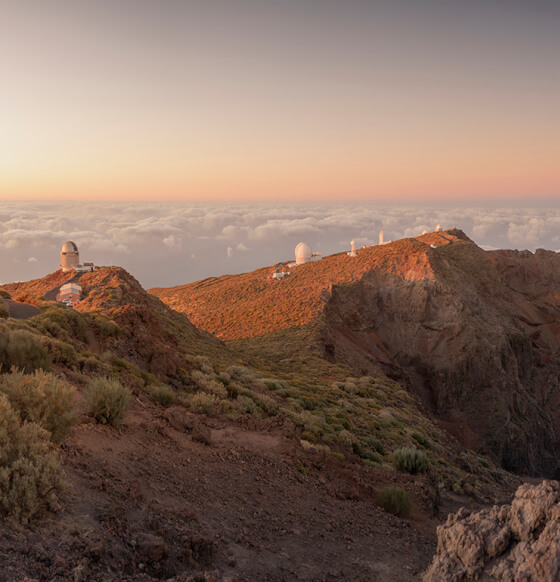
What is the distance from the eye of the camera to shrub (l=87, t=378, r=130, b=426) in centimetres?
778

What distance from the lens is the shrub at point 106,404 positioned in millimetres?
7781

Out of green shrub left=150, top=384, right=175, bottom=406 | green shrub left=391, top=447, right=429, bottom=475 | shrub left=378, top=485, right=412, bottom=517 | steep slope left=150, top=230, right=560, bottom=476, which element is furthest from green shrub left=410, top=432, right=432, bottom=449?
steep slope left=150, top=230, right=560, bottom=476

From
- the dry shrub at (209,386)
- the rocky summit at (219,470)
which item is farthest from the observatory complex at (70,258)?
the dry shrub at (209,386)

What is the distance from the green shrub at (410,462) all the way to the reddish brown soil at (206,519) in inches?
67.4

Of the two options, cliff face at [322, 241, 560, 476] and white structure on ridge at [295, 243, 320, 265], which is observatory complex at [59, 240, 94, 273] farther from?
white structure on ridge at [295, 243, 320, 265]

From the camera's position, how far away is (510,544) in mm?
5109

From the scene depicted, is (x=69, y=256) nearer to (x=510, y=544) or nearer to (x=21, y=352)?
(x=21, y=352)

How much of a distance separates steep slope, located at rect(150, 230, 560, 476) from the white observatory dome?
288 inches

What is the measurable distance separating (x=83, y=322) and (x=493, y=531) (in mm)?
12211

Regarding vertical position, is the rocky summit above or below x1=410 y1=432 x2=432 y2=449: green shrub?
above

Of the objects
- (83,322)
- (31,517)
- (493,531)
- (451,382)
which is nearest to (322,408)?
(83,322)

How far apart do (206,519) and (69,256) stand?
36.3 m

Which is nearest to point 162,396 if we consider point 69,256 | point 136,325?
point 136,325

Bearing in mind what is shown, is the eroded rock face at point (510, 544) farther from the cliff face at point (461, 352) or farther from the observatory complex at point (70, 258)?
the observatory complex at point (70, 258)
